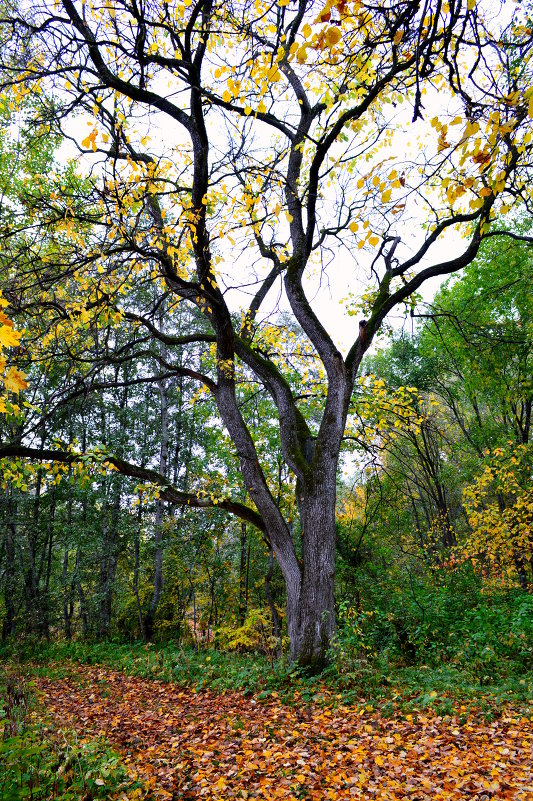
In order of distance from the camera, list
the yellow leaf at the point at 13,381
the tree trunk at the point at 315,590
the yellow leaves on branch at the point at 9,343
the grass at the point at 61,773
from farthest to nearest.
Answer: the tree trunk at the point at 315,590, the grass at the point at 61,773, the yellow leaf at the point at 13,381, the yellow leaves on branch at the point at 9,343

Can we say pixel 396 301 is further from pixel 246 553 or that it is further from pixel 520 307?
pixel 246 553

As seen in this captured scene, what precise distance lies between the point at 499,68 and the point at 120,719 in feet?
24.9

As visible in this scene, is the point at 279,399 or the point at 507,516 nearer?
the point at 279,399

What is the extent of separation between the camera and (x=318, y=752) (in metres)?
3.58

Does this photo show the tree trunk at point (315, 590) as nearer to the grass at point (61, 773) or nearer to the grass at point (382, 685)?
the grass at point (382, 685)

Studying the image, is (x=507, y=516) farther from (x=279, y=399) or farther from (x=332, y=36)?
(x=332, y=36)

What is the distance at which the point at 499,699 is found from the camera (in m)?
4.32

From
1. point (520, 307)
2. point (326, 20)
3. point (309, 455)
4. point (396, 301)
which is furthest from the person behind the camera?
point (520, 307)

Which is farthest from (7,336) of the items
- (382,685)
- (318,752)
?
(382,685)

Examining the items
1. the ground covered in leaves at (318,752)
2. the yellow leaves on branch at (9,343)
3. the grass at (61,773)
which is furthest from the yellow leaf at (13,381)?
the ground covered in leaves at (318,752)

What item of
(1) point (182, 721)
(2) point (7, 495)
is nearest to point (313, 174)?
(1) point (182, 721)

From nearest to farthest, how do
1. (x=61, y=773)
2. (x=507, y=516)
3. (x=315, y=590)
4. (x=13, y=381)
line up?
(x=13, y=381) < (x=61, y=773) < (x=315, y=590) < (x=507, y=516)

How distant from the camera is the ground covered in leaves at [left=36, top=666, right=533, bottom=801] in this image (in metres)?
3.01

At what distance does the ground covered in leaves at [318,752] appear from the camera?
3006 millimetres
